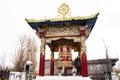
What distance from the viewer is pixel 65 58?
1238 cm

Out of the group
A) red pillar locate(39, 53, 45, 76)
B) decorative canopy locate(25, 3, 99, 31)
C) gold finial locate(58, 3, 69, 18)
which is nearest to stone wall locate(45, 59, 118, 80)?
red pillar locate(39, 53, 45, 76)

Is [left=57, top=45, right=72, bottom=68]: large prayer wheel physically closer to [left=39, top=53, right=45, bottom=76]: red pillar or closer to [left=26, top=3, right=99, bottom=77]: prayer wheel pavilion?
[left=26, top=3, right=99, bottom=77]: prayer wheel pavilion

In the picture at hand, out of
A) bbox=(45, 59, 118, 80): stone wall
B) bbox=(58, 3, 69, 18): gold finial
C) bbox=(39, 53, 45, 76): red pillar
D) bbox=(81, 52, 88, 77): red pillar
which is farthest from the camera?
bbox=(45, 59, 118, 80): stone wall

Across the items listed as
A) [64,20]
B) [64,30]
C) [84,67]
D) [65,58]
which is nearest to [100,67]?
[65,58]

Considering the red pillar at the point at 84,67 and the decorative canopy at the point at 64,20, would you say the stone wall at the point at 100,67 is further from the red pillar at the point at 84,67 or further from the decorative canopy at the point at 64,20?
the decorative canopy at the point at 64,20

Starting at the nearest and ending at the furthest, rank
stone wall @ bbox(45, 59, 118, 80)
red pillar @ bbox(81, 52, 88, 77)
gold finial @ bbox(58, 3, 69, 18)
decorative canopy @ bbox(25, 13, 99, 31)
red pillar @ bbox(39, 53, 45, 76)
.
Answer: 1. red pillar @ bbox(81, 52, 88, 77)
2. red pillar @ bbox(39, 53, 45, 76)
3. decorative canopy @ bbox(25, 13, 99, 31)
4. gold finial @ bbox(58, 3, 69, 18)
5. stone wall @ bbox(45, 59, 118, 80)

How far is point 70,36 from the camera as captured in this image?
11.8m

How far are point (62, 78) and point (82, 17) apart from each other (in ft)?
14.6

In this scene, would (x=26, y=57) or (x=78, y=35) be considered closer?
(x=78, y=35)

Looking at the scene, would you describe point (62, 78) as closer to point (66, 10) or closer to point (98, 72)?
point (66, 10)

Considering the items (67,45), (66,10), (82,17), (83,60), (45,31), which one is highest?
(66,10)

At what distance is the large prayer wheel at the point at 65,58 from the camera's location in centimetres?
1226

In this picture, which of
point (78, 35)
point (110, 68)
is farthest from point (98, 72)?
point (78, 35)

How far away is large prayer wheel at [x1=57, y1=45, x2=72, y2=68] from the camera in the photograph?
12263 millimetres
